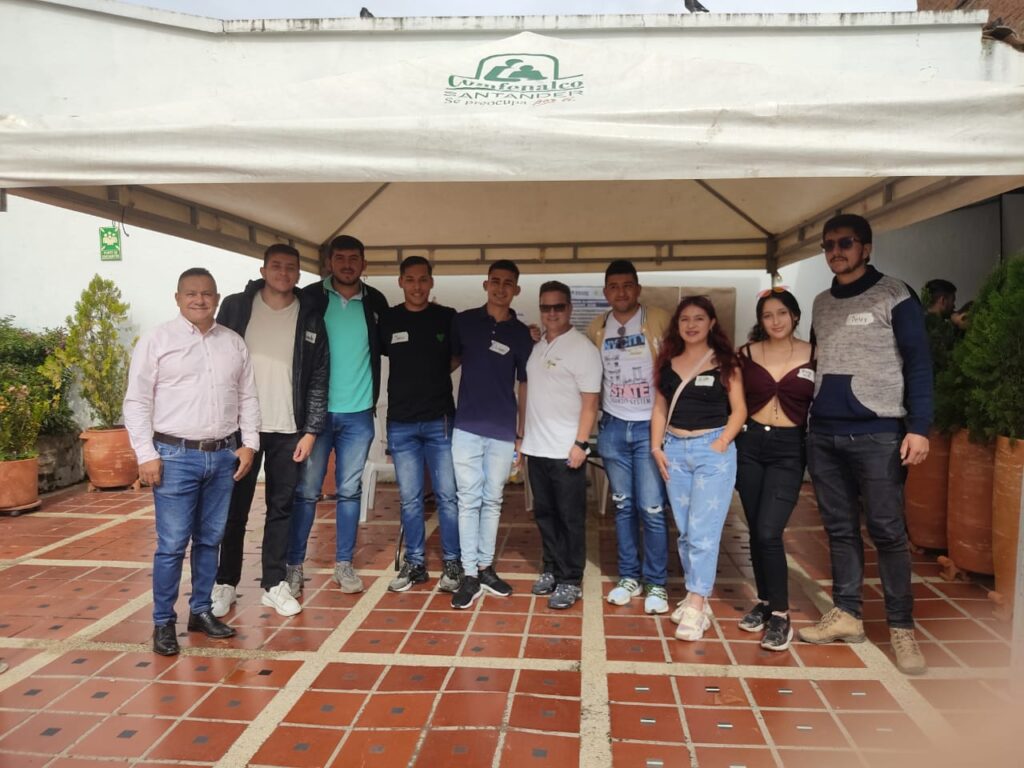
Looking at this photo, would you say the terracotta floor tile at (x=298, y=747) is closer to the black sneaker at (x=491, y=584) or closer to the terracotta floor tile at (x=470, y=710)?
the terracotta floor tile at (x=470, y=710)

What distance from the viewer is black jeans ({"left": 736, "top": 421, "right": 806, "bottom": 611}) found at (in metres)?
3.22

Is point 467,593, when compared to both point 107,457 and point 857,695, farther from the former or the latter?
point 107,457

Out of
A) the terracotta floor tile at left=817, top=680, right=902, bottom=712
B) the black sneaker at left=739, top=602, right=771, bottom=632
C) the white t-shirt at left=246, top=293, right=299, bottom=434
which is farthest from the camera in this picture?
the white t-shirt at left=246, top=293, right=299, bottom=434

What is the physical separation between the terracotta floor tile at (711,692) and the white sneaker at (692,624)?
346 mm

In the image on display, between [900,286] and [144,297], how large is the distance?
7147 millimetres

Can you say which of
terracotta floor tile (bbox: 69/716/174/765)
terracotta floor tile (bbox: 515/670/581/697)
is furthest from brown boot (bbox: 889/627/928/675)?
terracotta floor tile (bbox: 69/716/174/765)

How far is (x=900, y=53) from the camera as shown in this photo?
636 cm

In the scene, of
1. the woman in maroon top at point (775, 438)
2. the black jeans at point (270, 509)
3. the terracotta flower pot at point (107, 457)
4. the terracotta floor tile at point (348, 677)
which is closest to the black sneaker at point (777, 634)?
the woman in maroon top at point (775, 438)

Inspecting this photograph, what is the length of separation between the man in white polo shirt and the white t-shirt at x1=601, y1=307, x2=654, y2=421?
0.10 meters

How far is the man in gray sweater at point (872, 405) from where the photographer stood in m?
2.98

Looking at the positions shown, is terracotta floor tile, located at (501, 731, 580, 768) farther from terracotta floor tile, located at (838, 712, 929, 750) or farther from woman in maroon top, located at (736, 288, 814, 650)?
woman in maroon top, located at (736, 288, 814, 650)

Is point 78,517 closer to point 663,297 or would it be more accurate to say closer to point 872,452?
point 663,297

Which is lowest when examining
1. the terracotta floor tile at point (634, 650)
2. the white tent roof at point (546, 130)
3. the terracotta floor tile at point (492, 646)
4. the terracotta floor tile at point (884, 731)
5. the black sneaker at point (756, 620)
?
the terracotta floor tile at point (884, 731)

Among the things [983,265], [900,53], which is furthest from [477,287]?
[983,265]
